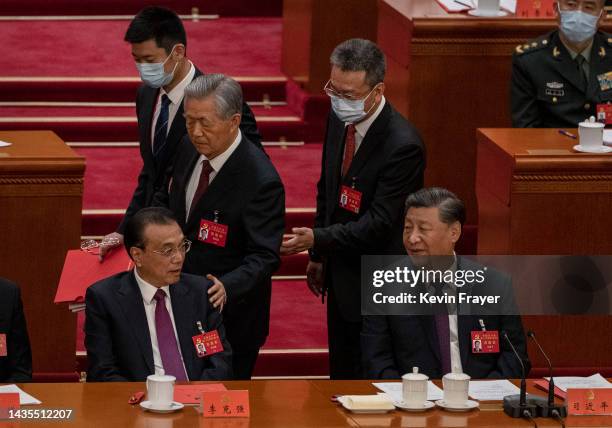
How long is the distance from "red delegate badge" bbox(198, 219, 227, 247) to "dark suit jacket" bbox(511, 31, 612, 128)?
5.71 ft

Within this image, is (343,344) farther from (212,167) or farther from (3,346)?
(3,346)

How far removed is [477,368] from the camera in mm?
5211

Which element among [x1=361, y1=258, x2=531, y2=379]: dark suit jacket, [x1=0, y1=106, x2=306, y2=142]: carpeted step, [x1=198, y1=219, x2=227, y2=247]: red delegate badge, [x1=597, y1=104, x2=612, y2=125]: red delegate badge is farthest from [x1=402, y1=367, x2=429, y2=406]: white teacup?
[x1=0, y1=106, x2=306, y2=142]: carpeted step

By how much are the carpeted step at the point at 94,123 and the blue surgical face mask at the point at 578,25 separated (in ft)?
6.58

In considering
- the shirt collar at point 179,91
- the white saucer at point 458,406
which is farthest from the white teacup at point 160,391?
the shirt collar at point 179,91

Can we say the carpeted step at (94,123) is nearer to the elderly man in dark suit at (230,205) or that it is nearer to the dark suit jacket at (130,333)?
the elderly man in dark suit at (230,205)

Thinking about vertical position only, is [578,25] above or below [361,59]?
above

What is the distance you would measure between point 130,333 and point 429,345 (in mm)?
977

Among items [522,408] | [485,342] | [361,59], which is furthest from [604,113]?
[522,408]

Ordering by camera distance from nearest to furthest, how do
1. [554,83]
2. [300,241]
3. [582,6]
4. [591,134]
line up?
[300,241]
[591,134]
[582,6]
[554,83]

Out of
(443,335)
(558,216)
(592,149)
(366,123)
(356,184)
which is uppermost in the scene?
(366,123)

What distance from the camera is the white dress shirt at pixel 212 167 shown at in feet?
17.9

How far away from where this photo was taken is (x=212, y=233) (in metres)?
5.45

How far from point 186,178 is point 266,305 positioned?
20.9 inches
